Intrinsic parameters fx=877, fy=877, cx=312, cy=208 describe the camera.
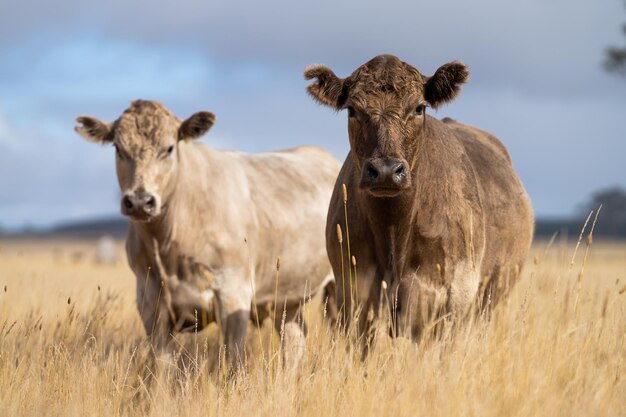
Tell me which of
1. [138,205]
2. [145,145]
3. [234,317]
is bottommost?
[234,317]

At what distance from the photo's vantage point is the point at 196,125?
27.8 feet

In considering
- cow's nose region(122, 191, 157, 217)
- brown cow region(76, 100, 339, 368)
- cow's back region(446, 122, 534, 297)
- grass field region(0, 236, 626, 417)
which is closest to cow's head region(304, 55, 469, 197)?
cow's back region(446, 122, 534, 297)

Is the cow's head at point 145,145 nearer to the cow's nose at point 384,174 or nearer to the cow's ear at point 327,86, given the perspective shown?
the cow's ear at point 327,86

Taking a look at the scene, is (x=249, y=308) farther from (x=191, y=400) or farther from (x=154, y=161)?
(x=191, y=400)

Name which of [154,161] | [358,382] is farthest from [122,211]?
[358,382]

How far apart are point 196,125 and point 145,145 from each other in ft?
2.23

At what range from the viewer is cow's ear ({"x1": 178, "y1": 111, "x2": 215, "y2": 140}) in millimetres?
8406

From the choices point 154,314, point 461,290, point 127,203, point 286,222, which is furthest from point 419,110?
point 286,222

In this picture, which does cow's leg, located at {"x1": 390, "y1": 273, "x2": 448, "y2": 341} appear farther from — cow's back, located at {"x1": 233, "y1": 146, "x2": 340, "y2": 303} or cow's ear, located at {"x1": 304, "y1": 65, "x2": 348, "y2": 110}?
cow's back, located at {"x1": 233, "y1": 146, "x2": 340, "y2": 303}

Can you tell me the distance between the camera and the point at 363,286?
240 inches

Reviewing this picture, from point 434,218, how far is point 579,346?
1.30 m

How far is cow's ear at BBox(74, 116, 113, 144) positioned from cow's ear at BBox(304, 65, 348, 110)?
8.84 ft

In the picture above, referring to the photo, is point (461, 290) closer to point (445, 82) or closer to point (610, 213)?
point (445, 82)

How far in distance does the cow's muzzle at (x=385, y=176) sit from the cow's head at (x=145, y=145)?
2.68 m
